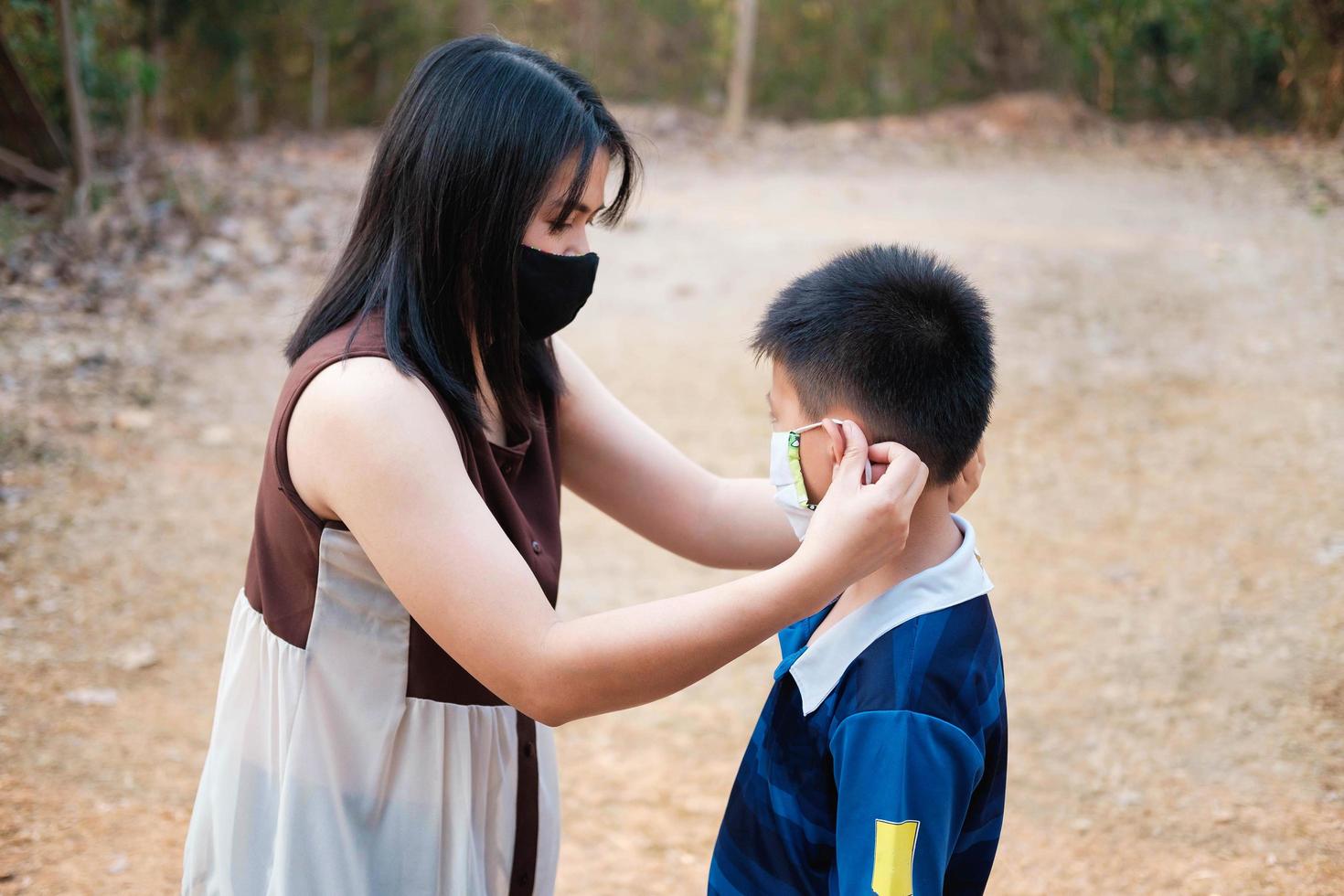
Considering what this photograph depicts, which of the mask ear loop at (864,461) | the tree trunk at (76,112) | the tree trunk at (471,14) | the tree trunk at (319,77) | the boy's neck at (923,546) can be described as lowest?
the boy's neck at (923,546)

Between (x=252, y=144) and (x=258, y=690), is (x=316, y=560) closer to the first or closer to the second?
(x=258, y=690)

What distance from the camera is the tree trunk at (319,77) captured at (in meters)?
12.1

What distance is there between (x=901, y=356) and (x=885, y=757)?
49 cm

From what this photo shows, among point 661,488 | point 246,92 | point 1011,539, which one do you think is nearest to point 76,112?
point 246,92

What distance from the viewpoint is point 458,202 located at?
1.52 m

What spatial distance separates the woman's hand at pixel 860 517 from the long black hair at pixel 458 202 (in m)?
0.49

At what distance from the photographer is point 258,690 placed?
1658 mm

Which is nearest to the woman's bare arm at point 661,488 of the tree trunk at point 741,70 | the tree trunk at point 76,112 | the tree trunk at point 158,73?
the tree trunk at point 76,112

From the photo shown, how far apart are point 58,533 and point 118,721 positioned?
1.29 m

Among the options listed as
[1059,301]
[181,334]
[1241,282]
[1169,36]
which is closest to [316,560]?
[181,334]

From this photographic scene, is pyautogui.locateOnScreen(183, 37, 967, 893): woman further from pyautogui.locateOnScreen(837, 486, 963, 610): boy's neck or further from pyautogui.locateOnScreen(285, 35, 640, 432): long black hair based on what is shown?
pyautogui.locateOnScreen(837, 486, 963, 610): boy's neck

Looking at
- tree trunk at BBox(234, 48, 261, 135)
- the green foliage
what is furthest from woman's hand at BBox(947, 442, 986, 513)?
tree trunk at BBox(234, 48, 261, 135)

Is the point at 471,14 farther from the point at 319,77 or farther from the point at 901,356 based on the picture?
the point at 901,356

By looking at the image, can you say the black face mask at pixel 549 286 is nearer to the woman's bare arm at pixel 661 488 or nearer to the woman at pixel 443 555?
the woman at pixel 443 555
